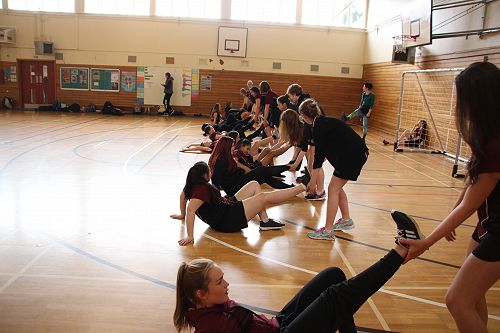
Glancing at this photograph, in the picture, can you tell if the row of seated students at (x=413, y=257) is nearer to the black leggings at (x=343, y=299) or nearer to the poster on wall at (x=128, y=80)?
the black leggings at (x=343, y=299)

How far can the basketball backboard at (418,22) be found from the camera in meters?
13.1

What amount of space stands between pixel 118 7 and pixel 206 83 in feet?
18.5

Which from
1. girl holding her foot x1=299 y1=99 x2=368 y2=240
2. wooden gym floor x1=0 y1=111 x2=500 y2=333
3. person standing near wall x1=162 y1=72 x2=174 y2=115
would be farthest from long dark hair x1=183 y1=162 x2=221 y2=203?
person standing near wall x1=162 y1=72 x2=174 y2=115

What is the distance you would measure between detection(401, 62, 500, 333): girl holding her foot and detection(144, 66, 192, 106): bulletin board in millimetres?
20529

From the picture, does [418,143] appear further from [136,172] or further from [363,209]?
[136,172]

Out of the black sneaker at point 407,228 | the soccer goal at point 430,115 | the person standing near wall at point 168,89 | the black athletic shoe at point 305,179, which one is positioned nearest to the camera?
the black sneaker at point 407,228

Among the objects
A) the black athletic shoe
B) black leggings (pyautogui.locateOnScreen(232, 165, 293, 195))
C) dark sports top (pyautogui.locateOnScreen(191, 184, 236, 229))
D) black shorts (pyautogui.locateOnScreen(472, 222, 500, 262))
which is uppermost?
black shorts (pyautogui.locateOnScreen(472, 222, 500, 262))

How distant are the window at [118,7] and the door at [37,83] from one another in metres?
3.42

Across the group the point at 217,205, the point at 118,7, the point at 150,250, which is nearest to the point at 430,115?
the point at 217,205

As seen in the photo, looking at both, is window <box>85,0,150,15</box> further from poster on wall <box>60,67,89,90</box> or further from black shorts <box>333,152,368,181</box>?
black shorts <box>333,152,368,181</box>

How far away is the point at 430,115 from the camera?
1345 cm

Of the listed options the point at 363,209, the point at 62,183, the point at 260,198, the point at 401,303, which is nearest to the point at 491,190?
the point at 401,303

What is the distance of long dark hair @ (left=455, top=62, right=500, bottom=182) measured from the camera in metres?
2.05

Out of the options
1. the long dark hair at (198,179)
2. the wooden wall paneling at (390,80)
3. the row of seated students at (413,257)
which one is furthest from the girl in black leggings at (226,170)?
the wooden wall paneling at (390,80)
